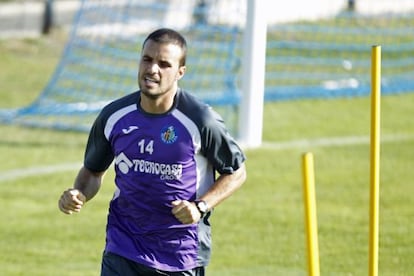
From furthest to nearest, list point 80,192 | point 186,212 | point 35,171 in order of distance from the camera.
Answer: point 35,171 < point 80,192 < point 186,212

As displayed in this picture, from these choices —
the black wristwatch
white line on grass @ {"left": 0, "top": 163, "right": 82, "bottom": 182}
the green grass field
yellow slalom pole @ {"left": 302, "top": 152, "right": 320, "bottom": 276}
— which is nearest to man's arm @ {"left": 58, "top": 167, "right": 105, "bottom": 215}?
the black wristwatch

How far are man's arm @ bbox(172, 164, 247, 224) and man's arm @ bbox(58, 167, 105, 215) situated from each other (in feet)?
1.64

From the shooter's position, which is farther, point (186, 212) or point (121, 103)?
point (121, 103)

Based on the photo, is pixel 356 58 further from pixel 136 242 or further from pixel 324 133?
pixel 136 242

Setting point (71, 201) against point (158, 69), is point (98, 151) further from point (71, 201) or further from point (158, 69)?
point (158, 69)

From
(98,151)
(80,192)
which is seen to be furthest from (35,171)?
(80,192)

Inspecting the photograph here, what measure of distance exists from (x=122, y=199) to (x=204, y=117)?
2.12ft

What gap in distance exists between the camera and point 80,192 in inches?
269

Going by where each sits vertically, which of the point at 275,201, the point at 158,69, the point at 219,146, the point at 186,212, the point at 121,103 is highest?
the point at 158,69

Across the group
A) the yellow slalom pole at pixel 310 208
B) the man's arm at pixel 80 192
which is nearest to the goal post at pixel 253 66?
the man's arm at pixel 80 192

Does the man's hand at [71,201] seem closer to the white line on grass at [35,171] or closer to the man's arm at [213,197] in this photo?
the man's arm at [213,197]

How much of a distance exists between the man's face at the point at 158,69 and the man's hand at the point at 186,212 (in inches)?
22.8

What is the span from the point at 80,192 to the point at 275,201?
208 inches

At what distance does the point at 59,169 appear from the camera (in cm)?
1324
